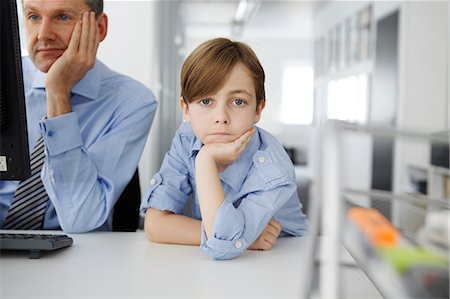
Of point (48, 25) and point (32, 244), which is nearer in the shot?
point (32, 244)

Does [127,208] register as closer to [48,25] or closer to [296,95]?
[48,25]

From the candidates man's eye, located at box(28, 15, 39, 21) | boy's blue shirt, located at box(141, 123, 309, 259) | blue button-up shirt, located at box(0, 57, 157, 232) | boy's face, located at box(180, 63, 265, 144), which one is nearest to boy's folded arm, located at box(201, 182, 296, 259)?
boy's blue shirt, located at box(141, 123, 309, 259)

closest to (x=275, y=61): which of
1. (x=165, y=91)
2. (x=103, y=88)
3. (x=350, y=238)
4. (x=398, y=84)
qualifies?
(x=398, y=84)

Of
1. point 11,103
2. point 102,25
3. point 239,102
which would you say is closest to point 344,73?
point 102,25

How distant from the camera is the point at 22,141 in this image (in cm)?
106

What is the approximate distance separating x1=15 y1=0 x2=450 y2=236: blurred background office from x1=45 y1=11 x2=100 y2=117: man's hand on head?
32 cm

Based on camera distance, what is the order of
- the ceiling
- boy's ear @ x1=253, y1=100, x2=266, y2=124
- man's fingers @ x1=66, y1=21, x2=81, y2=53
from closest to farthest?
boy's ear @ x1=253, y1=100, x2=266, y2=124
man's fingers @ x1=66, y1=21, x2=81, y2=53
the ceiling

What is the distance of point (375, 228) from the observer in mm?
419

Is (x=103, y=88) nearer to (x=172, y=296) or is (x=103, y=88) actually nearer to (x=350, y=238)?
(x=172, y=296)

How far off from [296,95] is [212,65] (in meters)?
8.21

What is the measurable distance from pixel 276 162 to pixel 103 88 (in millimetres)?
632

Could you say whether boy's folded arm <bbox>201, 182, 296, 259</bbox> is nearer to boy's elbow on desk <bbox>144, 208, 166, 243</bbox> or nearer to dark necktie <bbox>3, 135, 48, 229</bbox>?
boy's elbow on desk <bbox>144, 208, 166, 243</bbox>

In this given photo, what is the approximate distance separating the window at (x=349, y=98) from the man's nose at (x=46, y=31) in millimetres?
4260

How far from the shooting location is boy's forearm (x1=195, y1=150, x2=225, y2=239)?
110 cm
